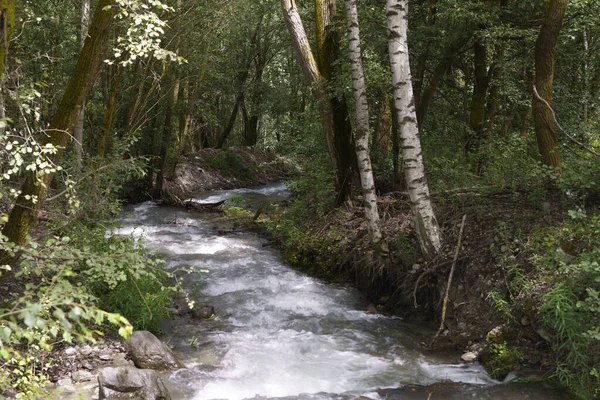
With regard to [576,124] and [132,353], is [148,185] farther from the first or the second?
[576,124]

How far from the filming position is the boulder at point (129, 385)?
551 centimetres

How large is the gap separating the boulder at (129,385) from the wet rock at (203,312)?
8.92ft

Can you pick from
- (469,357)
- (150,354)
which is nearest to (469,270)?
(469,357)

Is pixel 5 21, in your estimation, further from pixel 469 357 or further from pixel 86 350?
pixel 469 357

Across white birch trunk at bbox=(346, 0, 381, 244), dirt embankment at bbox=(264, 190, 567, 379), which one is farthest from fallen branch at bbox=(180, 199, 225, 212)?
white birch trunk at bbox=(346, 0, 381, 244)

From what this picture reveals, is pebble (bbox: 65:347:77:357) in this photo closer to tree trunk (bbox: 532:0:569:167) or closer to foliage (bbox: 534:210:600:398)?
foliage (bbox: 534:210:600:398)

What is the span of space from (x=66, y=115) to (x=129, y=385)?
10.1ft

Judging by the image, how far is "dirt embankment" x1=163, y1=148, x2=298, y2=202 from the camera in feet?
70.8

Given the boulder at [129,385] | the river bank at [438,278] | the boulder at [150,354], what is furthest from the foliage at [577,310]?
the boulder at [150,354]

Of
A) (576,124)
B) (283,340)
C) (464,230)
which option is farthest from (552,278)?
(576,124)

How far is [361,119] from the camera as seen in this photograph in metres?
8.98

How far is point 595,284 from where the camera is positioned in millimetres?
5586

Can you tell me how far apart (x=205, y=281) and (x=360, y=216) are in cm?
337

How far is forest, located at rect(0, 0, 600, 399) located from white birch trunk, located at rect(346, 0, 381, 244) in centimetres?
3
